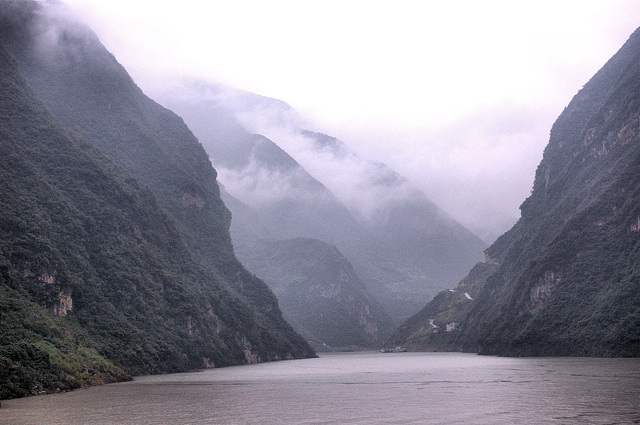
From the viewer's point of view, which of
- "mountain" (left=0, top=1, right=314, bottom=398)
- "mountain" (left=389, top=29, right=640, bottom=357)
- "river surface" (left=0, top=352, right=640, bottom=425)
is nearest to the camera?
"river surface" (left=0, top=352, right=640, bottom=425)

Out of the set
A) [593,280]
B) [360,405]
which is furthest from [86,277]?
[593,280]

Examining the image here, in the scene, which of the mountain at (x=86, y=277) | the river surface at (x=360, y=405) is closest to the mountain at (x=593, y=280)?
the river surface at (x=360, y=405)

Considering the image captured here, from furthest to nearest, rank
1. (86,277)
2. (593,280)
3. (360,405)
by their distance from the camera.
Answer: (593,280) → (86,277) → (360,405)

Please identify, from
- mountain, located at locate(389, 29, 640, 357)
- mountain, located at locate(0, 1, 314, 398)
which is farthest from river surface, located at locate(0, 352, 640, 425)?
mountain, located at locate(389, 29, 640, 357)

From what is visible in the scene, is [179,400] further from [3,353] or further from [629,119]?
[629,119]

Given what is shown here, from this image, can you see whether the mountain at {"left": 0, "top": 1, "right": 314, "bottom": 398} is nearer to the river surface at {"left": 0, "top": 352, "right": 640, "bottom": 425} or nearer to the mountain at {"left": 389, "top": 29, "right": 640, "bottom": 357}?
the river surface at {"left": 0, "top": 352, "right": 640, "bottom": 425}

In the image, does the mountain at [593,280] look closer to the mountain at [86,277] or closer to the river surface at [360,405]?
the river surface at [360,405]

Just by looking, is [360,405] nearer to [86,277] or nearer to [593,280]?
[86,277]

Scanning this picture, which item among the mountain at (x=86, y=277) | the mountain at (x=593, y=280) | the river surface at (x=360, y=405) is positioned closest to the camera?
the river surface at (x=360, y=405)

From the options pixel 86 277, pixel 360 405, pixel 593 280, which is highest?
pixel 593 280

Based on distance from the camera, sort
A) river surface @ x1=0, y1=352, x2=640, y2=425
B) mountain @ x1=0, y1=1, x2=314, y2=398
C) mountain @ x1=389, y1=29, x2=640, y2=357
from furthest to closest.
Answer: mountain @ x1=389, y1=29, x2=640, y2=357, mountain @ x1=0, y1=1, x2=314, y2=398, river surface @ x1=0, y1=352, x2=640, y2=425

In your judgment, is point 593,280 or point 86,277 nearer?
point 86,277

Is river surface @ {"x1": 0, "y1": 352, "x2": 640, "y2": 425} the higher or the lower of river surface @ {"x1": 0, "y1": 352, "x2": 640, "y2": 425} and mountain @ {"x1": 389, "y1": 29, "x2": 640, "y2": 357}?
the lower

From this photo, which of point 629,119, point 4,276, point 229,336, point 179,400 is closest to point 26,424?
point 179,400
